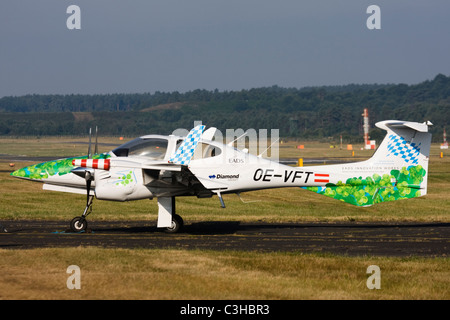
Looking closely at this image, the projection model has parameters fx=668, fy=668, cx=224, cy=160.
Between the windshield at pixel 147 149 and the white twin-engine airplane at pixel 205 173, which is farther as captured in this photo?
the windshield at pixel 147 149

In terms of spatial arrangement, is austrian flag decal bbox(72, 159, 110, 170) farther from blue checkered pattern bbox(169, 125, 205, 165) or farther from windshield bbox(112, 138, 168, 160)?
blue checkered pattern bbox(169, 125, 205, 165)

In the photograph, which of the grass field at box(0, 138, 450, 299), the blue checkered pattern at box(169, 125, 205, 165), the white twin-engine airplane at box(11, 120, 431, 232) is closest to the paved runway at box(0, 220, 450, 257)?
the white twin-engine airplane at box(11, 120, 431, 232)

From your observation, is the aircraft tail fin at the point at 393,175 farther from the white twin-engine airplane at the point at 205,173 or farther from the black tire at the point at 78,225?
the black tire at the point at 78,225

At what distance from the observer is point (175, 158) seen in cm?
2094

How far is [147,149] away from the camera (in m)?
21.4

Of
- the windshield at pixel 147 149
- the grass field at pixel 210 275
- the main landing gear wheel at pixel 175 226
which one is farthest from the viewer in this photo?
the main landing gear wheel at pixel 175 226

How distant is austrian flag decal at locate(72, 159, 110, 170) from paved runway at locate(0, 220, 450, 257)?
2.19 m

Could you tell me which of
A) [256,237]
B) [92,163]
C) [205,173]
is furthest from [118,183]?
[256,237]

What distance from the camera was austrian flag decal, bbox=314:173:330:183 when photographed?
22594mm

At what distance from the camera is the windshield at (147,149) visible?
21.3 meters

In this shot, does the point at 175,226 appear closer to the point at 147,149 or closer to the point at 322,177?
the point at 147,149

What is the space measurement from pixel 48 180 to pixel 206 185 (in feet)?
16.7

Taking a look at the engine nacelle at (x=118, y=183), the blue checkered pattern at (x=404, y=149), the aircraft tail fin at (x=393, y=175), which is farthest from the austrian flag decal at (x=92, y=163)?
the blue checkered pattern at (x=404, y=149)
